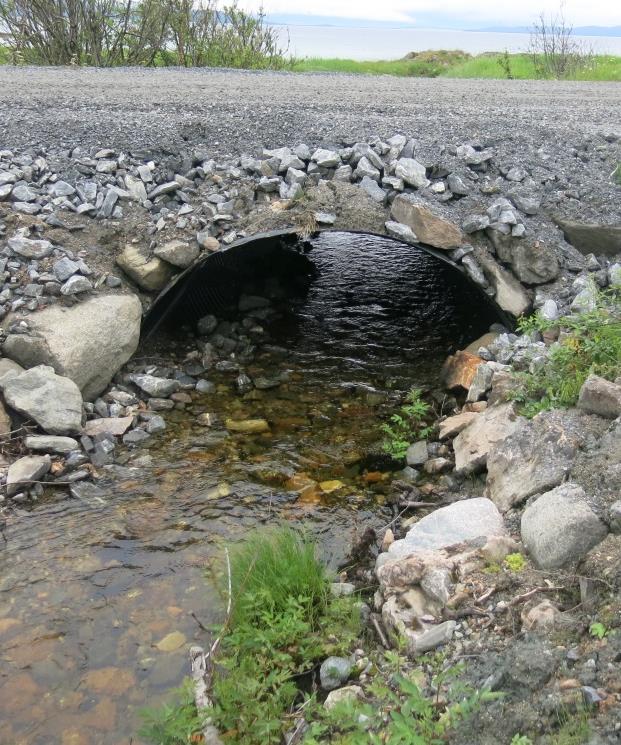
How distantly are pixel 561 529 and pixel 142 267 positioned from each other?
365 centimetres

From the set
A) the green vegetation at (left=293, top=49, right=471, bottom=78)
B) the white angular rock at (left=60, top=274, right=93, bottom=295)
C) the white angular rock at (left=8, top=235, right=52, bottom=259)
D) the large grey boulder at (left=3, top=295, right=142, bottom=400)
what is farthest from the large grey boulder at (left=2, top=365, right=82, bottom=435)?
the green vegetation at (left=293, top=49, right=471, bottom=78)

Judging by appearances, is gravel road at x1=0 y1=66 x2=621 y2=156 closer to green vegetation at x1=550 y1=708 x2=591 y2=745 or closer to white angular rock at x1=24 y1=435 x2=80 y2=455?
white angular rock at x1=24 y1=435 x2=80 y2=455

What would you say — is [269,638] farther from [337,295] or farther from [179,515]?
[337,295]

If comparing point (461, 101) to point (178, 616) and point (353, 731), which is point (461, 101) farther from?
point (353, 731)

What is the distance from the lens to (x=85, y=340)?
17.0 feet

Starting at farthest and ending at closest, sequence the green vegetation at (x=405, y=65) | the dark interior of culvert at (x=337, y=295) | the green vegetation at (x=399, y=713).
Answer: the green vegetation at (x=405, y=65) < the dark interior of culvert at (x=337, y=295) < the green vegetation at (x=399, y=713)

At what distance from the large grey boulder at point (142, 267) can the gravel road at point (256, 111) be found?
43.0 inches

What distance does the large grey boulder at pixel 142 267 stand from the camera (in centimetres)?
558

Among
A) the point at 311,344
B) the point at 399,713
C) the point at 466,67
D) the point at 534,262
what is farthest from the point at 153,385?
the point at 466,67

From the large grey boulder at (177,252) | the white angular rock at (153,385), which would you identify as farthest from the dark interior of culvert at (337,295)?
the white angular rock at (153,385)

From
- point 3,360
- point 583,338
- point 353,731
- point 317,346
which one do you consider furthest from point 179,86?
point 353,731

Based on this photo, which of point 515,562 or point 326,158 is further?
point 326,158

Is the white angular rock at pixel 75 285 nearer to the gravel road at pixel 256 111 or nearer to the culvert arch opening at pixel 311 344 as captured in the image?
the culvert arch opening at pixel 311 344

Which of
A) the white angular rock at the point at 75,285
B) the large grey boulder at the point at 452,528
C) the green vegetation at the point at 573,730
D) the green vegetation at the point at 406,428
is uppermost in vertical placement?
the white angular rock at the point at 75,285
